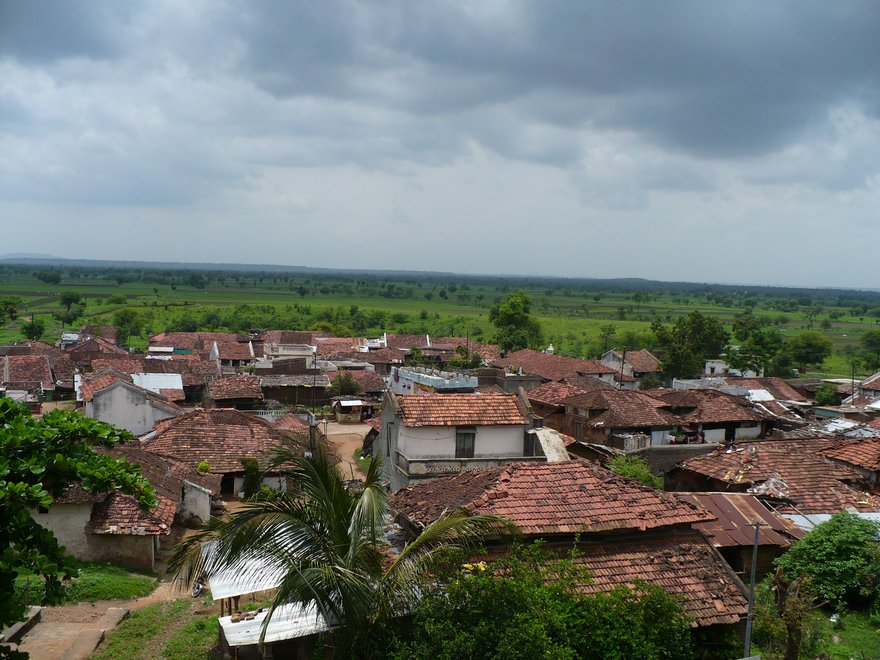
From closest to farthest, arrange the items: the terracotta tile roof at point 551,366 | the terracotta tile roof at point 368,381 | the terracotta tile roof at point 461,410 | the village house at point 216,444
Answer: the terracotta tile roof at point 461,410
the village house at point 216,444
the terracotta tile roof at point 368,381
the terracotta tile roof at point 551,366

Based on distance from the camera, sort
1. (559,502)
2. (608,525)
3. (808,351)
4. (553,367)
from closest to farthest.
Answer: (608,525), (559,502), (553,367), (808,351)

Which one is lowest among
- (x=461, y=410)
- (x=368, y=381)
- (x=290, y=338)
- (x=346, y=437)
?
(x=346, y=437)

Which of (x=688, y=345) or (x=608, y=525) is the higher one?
(x=608, y=525)

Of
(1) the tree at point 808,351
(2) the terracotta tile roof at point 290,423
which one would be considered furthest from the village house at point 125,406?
(1) the tree at point 808,351

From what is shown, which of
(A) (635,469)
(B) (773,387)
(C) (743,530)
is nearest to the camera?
(C) (743,530)

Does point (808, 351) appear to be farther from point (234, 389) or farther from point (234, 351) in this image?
point (234, 389)

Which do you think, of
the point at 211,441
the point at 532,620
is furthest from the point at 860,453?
the point at 211,441

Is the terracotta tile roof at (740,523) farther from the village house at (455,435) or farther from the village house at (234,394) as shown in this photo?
the village house at (234,394)

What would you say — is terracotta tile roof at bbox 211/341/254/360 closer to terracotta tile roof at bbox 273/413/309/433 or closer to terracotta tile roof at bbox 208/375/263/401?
terracotta tile roof at bbox 208/375/263/401
